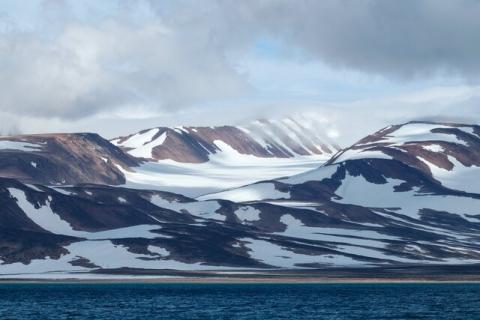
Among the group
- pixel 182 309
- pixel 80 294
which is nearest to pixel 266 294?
pixel 80 294

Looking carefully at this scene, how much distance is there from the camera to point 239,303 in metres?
149

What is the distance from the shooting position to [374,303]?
147 m

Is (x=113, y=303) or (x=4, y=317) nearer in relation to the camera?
(x=4, y=317)

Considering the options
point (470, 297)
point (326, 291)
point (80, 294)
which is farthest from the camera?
point (326, 291)

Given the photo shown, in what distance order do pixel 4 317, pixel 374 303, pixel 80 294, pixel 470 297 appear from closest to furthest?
pixel 4 317
pixel 374 303
pixel 470 297
pixel 80 294

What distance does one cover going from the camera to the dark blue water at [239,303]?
12388 cm

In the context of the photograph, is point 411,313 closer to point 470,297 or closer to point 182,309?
point 182,309

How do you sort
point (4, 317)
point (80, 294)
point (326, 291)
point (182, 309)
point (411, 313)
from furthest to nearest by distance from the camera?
point (326, 291) < point (80, 294) < point (182, 309) < point (411, 313) < point (4, 317)

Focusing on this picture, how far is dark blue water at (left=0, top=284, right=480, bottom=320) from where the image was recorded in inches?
4877

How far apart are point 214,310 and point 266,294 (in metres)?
43.9

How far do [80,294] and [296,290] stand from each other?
37.4 m

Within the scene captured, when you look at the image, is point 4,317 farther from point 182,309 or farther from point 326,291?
point 326,291

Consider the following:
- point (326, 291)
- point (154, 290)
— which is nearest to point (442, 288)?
point (326, 291)

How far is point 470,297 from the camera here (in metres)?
161
